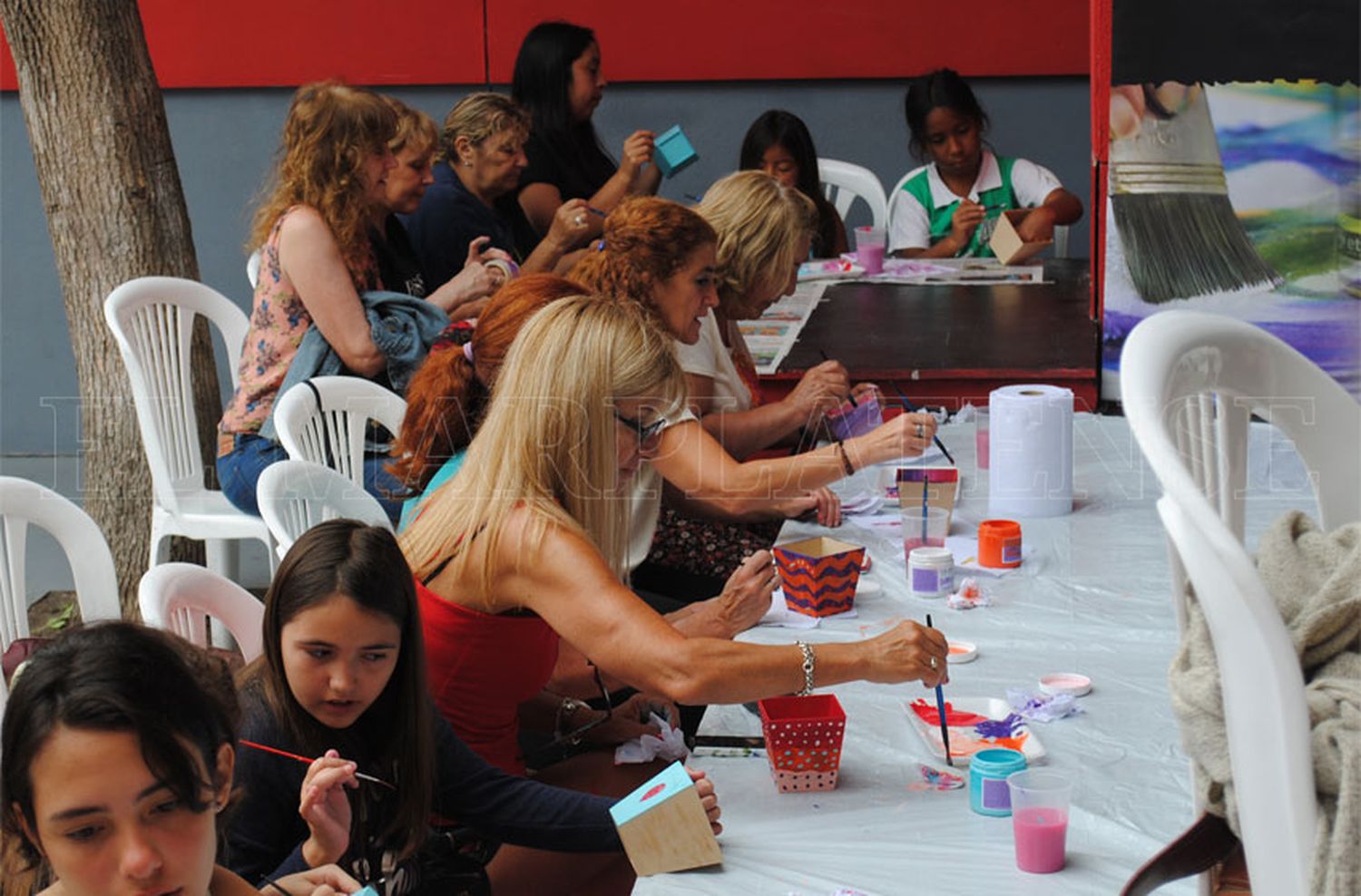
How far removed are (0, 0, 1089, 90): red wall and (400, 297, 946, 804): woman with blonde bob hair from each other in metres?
4.13

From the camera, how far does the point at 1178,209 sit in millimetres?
3854

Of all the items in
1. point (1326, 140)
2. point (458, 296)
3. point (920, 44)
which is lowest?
point (458, 296)

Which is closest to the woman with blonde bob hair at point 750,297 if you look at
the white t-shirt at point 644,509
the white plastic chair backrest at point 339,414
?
the white t-shirt at point 644,509

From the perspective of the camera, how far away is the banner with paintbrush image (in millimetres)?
3604

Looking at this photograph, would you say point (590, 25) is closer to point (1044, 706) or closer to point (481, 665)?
point (481, 665)

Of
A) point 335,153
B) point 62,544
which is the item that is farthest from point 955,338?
point 62,544

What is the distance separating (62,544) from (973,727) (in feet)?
4.53

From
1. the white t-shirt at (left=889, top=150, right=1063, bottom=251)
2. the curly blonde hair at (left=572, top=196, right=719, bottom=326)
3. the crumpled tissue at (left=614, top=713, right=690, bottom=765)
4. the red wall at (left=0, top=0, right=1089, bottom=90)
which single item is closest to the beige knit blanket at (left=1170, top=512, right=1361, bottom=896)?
the crumpled tissue at (left=614, top=713, right=690, bottom=765)

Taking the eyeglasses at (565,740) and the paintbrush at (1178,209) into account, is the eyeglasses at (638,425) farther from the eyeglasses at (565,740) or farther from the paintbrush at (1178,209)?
the paintbrush at (1178,209)

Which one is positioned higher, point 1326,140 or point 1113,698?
point 1326,140

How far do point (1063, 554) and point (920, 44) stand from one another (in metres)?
3.78

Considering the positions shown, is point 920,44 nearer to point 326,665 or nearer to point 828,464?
point 828,464

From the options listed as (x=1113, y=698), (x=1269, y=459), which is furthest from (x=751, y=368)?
(x=1113, y=698)

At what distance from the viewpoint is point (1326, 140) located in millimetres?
3637
